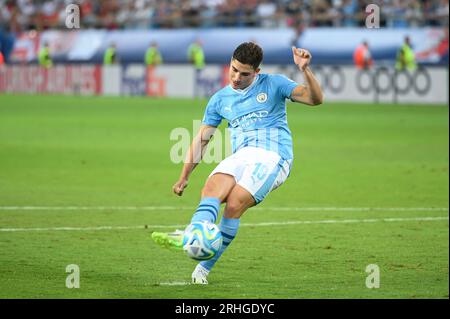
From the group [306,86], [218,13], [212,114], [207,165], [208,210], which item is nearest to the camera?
[208,210]

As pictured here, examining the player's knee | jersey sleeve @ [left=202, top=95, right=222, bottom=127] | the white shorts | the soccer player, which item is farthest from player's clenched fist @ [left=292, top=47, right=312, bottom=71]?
the player's knee

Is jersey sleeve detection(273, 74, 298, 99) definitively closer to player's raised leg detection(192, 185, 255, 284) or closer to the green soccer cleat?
player's raised leg detection(192, 185, 255, 284)

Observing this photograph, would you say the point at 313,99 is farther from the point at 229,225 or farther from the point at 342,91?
the point at 342,91

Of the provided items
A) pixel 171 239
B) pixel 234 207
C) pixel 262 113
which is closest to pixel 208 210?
pixel 234 207

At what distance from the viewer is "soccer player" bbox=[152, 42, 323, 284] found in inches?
324

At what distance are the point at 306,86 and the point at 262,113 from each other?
0.57 meters

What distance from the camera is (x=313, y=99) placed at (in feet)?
26.8

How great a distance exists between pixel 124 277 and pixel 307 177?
31.3 feet

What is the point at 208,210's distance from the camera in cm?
804

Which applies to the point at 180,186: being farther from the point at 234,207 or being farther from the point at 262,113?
the point at 262,113

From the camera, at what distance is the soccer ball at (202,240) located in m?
7.74

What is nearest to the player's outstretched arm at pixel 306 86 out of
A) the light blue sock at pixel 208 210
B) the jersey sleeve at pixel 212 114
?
the jersey sleeve at pixel 212 114

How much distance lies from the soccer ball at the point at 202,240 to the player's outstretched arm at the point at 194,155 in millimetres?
807
